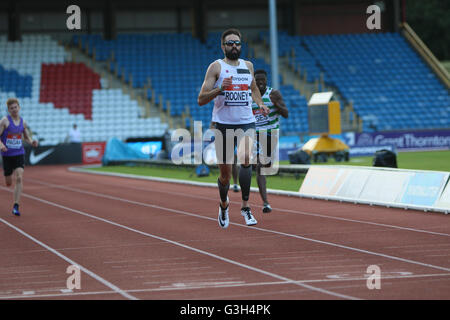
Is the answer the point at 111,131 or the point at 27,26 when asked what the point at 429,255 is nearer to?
the point at 111,131

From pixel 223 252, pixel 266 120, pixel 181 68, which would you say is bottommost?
pixel 223 252

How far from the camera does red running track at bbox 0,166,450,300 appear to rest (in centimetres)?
689

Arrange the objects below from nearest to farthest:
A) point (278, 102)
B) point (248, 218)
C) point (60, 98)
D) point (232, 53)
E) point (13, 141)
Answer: point (232, 53) < point (248, 218) < point (278, 102) < point (13, 141) < point (60, 98)

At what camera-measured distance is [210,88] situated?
34.2 feet

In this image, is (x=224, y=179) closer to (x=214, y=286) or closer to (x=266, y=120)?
(x=266, y=120)

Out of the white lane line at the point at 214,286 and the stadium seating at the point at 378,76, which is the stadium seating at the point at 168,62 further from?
the white lane line at the point at 214,286

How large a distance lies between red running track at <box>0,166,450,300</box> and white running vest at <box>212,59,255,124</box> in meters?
1.53

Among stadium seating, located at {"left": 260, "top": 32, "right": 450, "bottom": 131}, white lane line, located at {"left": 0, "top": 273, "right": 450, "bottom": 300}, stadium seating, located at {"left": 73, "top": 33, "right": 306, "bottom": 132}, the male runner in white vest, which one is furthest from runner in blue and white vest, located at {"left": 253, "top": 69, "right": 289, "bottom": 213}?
stadium seating, located at {"left": 260, "top": 32, "right": 450, "bottom": 131}

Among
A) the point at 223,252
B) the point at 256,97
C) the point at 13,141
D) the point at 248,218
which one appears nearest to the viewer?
the point at 223,252

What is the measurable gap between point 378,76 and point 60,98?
17.3 metres

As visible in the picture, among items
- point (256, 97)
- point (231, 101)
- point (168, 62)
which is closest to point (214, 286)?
point (231, 101)

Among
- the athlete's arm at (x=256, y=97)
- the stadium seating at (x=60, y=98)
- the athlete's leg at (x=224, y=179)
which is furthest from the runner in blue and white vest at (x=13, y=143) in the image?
the stadium seating at (x=60, y=98)

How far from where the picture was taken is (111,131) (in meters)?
40.3

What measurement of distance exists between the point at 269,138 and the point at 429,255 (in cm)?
488
